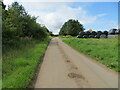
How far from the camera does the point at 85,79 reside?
5.13 metres

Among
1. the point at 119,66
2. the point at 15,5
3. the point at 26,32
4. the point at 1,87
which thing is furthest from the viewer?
the point at 26,32

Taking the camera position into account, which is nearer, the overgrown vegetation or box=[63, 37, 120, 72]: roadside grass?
the overgrown vegetation

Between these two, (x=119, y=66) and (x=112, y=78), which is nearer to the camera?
(x=112, y=78)

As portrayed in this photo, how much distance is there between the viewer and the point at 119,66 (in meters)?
6.63

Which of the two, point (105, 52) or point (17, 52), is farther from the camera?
point (17, 52)

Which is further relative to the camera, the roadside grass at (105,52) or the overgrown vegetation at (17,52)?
the roadside grass at (105,52)

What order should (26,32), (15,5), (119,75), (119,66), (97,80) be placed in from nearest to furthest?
1. (97,80)
2. (119,75)
3. (119,66)
4. (15,5)
5. (26,32)

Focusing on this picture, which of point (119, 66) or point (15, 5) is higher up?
point (15, 5)

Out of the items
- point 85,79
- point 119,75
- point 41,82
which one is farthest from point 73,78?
point 119,75

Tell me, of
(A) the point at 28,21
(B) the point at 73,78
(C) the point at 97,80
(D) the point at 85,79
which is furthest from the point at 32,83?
(A) the point at 28,21

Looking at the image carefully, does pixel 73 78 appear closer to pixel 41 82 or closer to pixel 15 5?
pixel 41 82

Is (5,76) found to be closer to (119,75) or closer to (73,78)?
(73,78)

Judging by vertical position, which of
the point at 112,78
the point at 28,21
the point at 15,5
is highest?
the point at 15,5

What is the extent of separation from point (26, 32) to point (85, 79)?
1971 centimetres
